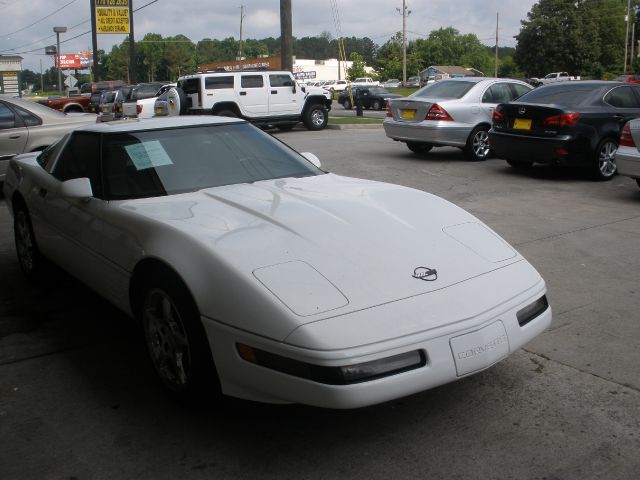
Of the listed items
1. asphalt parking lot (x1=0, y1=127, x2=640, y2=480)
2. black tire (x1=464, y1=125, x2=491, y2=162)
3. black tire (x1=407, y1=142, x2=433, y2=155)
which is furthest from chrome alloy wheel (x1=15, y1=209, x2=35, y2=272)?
black tire (x1=407, y1=142, x2=433, y2=155)

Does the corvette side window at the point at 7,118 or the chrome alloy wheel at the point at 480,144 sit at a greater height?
the corvette side window at the point at 7,118

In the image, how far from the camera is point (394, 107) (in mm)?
13016

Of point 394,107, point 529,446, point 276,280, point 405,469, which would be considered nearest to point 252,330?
point 276,280

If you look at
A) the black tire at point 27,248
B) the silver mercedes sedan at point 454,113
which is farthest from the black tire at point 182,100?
the black tire at point 27,248

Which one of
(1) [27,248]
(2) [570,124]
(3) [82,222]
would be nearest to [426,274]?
(3) [82,222]

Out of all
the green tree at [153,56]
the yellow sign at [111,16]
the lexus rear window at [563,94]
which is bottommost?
the lexus rear window at [563,94]

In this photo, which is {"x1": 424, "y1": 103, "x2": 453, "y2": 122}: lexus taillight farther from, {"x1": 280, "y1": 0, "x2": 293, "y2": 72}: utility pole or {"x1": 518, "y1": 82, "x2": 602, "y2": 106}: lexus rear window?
{"x1": 280, "y1": 0, "x2": 293, "y2": 72}: utility pole

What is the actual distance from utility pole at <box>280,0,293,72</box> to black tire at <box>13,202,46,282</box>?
18.1 metres

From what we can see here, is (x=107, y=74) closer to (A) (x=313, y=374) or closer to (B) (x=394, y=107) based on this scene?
(B) (x=394, y=107)

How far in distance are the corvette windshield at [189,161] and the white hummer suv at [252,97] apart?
1472 cm

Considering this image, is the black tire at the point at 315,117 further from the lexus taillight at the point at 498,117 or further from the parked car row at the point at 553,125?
the lexus taillight at the point at 498,117

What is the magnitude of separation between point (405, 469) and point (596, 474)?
0.75 m

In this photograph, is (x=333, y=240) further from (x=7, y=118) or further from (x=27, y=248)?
(x=7, y=118)

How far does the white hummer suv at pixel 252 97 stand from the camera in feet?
62.8
